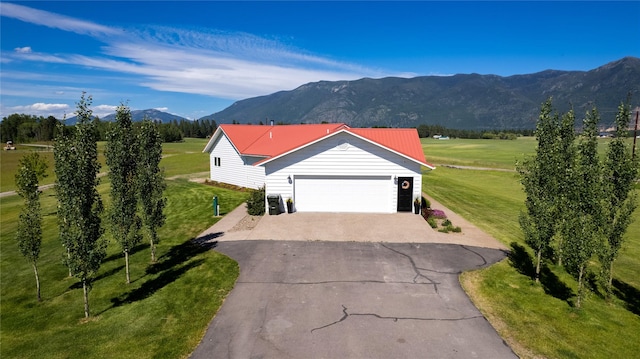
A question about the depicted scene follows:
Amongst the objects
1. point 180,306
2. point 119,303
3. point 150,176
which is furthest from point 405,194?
point 119,303

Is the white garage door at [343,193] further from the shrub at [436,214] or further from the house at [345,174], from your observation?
the shrub at [436,214]

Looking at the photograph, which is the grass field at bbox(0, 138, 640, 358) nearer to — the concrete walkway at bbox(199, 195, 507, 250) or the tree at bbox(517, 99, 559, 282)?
the concrete walkway at bbox(199, 195, 507, 250)

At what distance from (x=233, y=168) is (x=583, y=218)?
87.6 ft

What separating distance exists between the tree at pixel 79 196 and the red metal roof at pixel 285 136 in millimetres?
15514

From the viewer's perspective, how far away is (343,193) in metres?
21.7

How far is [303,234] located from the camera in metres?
17.5

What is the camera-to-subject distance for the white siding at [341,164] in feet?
68.9

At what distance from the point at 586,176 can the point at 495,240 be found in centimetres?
705

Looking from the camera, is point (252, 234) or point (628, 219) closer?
point (628, 219)

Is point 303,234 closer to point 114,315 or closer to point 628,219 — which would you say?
point 114,315

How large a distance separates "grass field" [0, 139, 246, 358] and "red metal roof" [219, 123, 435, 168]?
12482 millimetres

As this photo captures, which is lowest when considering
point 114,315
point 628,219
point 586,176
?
point 114,315

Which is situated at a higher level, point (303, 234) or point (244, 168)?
point (244, 168)

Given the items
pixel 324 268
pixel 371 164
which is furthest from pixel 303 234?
pixel 371 164
